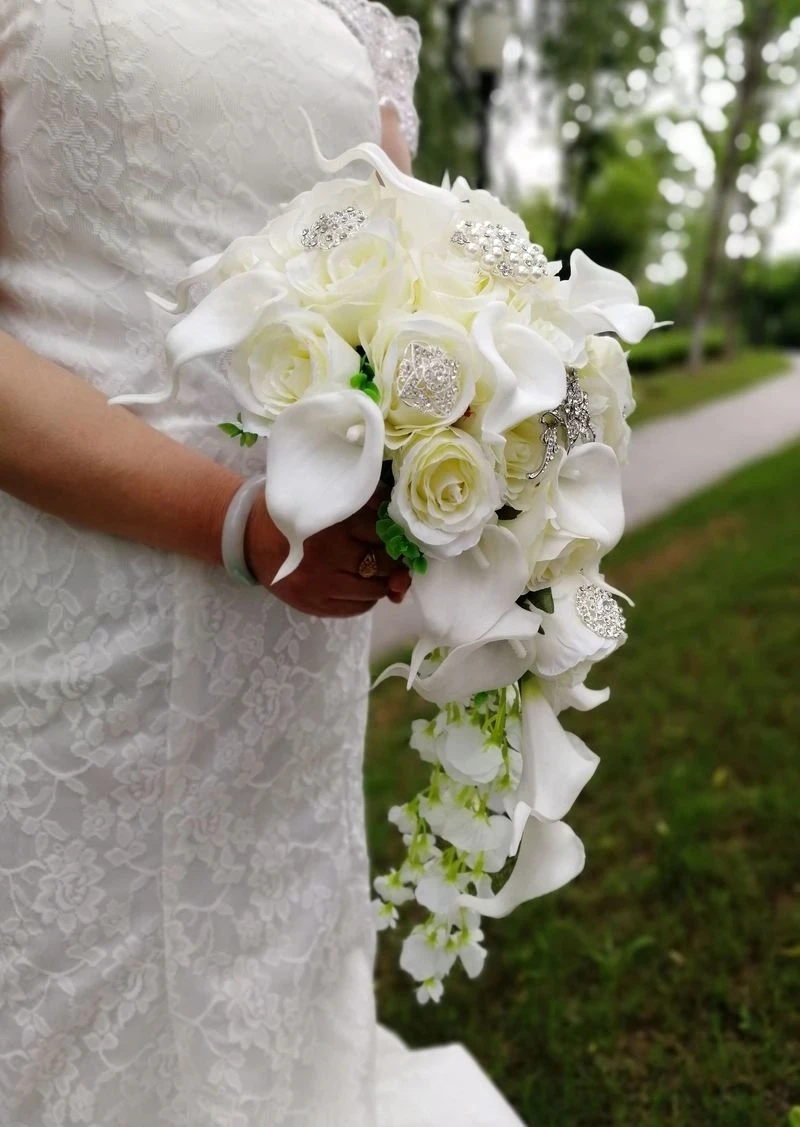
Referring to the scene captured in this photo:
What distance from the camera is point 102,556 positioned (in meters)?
1.12

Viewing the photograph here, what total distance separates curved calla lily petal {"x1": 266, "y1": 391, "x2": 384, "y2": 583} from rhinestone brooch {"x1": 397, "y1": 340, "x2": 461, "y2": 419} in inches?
1.7

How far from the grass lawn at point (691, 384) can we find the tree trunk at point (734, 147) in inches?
26.4

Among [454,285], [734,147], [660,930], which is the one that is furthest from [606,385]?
[734,147]

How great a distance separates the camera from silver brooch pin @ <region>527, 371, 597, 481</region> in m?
0.90

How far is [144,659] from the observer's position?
1131mm

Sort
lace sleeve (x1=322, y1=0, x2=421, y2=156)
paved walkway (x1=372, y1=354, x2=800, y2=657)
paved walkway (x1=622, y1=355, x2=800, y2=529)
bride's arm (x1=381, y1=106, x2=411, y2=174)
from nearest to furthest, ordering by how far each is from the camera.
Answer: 1. lace sleeve (x1=322, y1=0, x2=421, y2=156)
2. bride's arm (x1=381, y1=106, x2=411, y2=174)
3. paved walkway (x1=372, y1=354, x2=800, y2=657)
4. paved walkway (x1=622, y1=355, x2=800, y2=529)

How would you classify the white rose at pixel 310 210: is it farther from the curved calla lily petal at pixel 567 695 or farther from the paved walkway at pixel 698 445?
the paved walkway at pixel 698 445

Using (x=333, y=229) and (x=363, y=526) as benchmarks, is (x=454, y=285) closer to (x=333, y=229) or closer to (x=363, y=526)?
(x=333, y=229)

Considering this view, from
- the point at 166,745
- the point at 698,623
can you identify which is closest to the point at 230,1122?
the point at 166,745

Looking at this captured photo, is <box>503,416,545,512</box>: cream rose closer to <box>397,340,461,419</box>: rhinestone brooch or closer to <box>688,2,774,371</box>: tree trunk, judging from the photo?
<box>397,340,461,419</box>: rhinestone brooch

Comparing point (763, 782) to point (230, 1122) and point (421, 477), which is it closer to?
point (230, 1122)

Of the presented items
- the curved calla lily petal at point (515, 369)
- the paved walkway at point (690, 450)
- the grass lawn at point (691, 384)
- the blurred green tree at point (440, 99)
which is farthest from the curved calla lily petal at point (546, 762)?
the grass lawn at point (691, 384)

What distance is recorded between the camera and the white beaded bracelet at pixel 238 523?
1.02 m

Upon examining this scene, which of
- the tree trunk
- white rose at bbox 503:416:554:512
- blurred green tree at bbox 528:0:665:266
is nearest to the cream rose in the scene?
white rose at bbox 503:416:554:512
